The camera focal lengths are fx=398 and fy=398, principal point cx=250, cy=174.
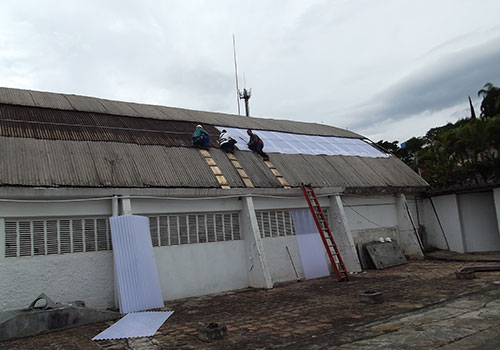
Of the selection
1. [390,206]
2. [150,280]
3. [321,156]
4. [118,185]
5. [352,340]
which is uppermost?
[321,156]

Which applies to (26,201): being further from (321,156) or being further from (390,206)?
(390,206)

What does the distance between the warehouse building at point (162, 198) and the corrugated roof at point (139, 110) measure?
96mm

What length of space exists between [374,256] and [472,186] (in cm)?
532

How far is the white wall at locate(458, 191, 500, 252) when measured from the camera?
54.2 ft

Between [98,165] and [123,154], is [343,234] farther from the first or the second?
[98,165]

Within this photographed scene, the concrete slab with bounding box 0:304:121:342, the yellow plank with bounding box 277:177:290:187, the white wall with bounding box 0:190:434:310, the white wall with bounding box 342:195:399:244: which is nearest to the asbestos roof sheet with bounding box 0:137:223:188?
the white wall with bounding box 0:190:434:310

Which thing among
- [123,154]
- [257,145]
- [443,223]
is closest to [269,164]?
[257,145]

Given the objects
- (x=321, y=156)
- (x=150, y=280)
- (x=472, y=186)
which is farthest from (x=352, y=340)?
(x=472, y=186)

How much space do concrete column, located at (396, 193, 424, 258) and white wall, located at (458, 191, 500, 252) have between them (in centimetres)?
237

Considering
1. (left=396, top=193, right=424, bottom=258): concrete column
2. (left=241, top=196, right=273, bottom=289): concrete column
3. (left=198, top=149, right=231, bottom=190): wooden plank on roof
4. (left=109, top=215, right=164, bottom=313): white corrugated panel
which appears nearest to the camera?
(left=109, top=215, right=164, bottom=313): white corrugated panel

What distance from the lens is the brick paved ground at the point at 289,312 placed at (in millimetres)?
6508

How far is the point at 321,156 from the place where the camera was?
16.4 m

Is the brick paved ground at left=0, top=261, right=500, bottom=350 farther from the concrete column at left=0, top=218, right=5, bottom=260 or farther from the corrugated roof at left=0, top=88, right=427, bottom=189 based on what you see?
the corrugated roof at left=0, top=88, right=427, bottom=189

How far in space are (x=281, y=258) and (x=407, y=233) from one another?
6440 millimetres
